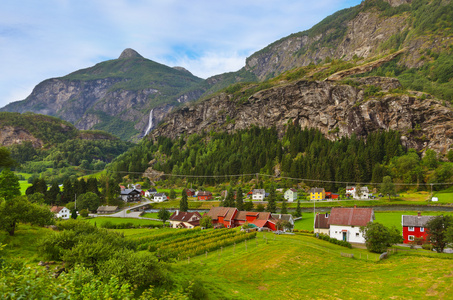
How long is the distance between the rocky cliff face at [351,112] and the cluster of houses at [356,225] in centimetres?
9378

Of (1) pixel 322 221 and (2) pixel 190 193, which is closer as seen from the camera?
(1) pixel 322 221

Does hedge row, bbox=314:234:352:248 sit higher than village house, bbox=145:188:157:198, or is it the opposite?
village house, bbox=145:188:157:198

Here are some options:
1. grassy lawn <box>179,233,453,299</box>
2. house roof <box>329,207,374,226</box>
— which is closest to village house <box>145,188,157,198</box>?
house roof <box>329,207,374,226</box>

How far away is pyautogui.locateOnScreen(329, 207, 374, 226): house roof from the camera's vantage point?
49.6 metres

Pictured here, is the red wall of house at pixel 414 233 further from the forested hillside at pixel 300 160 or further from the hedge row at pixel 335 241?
the forested hillside at pixel 300 160

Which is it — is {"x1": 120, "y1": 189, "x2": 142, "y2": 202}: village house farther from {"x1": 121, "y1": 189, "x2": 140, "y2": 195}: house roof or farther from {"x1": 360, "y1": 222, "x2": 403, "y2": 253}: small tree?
{"x1": 360, "y1": 222, "x2": 403, "y2": 253}: small tree

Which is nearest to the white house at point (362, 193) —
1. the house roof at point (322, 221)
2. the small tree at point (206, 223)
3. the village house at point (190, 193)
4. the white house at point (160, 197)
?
the house roof at point (322, 221)

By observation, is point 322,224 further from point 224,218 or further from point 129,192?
point 129,192

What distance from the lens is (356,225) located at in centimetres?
4950

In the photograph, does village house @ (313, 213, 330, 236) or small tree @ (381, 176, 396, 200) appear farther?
small tree @ (381, 176, 396, 200)

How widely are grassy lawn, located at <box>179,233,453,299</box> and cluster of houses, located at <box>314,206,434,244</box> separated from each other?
33.8 ft

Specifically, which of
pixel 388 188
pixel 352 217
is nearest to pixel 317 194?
pixel 388 188

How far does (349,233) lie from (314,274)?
24822 millimetres

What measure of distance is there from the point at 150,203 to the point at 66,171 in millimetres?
97788
